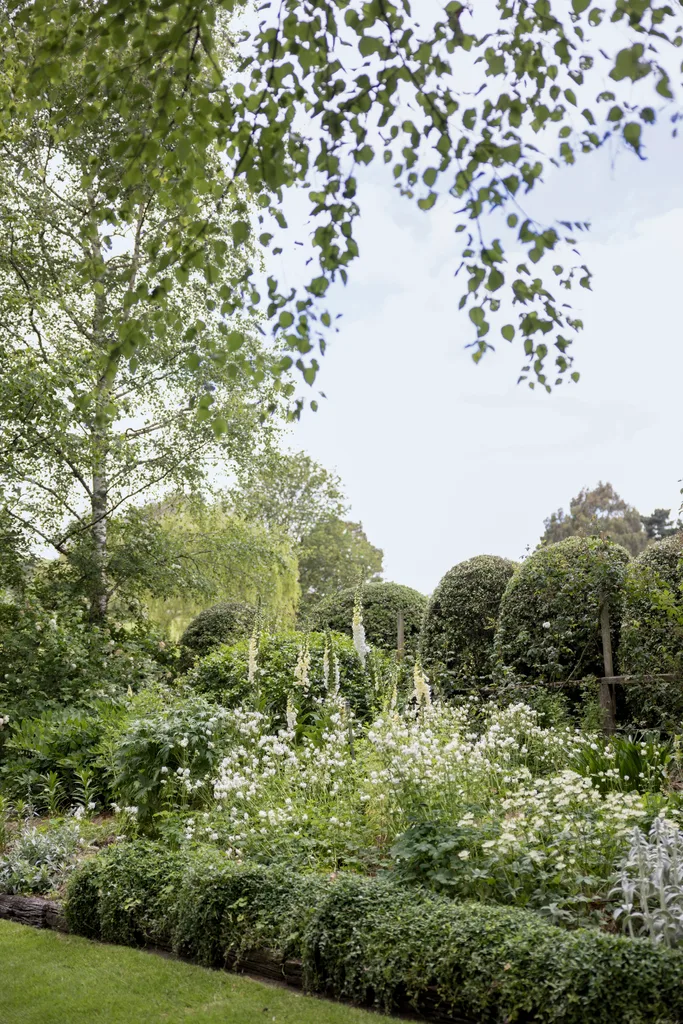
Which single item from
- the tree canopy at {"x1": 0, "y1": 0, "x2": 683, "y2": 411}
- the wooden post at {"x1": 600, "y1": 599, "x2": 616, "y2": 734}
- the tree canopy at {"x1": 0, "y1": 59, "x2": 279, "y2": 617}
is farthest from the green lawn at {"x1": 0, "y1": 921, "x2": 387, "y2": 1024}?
the tree canopy at {"x1": 0, "y1": 59, "x2": 279, "y2": 617}

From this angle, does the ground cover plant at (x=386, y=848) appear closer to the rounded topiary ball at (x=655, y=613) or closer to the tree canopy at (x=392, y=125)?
the rounded topiary ball at (x=655, y=613)

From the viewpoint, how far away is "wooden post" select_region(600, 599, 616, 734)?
7777mm

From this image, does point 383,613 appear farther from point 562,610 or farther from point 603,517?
point 603,517

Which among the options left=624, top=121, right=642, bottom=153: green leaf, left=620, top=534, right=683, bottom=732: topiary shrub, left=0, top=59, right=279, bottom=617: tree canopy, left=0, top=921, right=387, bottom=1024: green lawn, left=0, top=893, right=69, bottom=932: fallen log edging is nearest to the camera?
left=624, top=121, right=642, bottom=153: green leaf

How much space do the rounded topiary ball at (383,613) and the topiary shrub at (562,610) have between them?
3.49 meters

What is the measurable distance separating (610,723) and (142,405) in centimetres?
882

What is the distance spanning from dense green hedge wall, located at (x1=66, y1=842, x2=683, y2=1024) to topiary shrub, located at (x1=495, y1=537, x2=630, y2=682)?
176 inches

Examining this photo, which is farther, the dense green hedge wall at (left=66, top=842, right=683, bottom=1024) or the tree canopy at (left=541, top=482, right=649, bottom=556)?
the tree canopy at (left=541, top=482, right=649, bottom=556)

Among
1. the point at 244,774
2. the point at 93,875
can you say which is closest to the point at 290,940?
the point at 93,875

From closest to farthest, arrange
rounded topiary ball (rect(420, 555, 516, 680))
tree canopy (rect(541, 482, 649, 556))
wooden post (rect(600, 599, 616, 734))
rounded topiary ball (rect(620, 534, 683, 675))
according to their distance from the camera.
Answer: rounded topiary ball (rect(620, 534, 683, 675)), wooden post (rect(600, 599, 616, 734)), rounded topiary ball (rect(420, 555, 516, 680)), tree canopy (rect(541, 482, 649, 556))

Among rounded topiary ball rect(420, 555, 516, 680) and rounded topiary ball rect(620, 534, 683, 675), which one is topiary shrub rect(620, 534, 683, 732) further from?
rounded topiary ball rect(420, 555, 516, 680)

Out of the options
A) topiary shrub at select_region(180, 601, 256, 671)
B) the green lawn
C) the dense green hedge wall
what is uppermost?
topiary shrub at select_region(180, 601, 256, 671)

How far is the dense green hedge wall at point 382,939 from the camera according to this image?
10.2ft

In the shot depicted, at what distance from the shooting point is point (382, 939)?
364 cm
